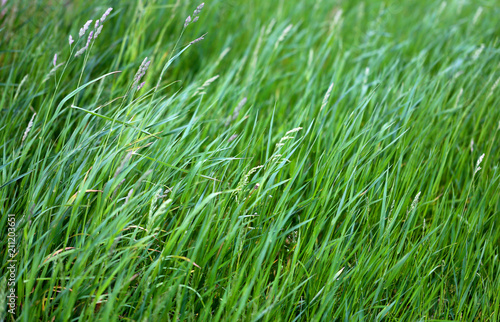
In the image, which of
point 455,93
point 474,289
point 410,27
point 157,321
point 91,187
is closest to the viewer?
point 157,321

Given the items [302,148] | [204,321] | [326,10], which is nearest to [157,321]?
[204,321]

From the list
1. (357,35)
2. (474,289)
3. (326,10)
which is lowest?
(474,289)

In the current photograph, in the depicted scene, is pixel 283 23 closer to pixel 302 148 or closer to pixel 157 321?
pixel 302 148

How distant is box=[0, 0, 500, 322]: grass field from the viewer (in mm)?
1391

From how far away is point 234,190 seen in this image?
1461 millimetres

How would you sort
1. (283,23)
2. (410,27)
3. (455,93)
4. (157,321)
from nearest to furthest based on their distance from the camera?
(157,321)
(455,93)
(283,23)
(410,27)

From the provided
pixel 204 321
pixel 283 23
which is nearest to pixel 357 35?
pixel 283 23

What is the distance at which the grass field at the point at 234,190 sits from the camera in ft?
4.56

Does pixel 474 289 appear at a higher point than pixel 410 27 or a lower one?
lower

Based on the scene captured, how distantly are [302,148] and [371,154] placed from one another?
398mm

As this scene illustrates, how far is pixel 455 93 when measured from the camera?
7.86 ft

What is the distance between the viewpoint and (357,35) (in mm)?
3363

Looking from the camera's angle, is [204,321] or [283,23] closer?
[204,321]

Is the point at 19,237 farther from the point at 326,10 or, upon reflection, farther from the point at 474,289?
the point at 326,10
